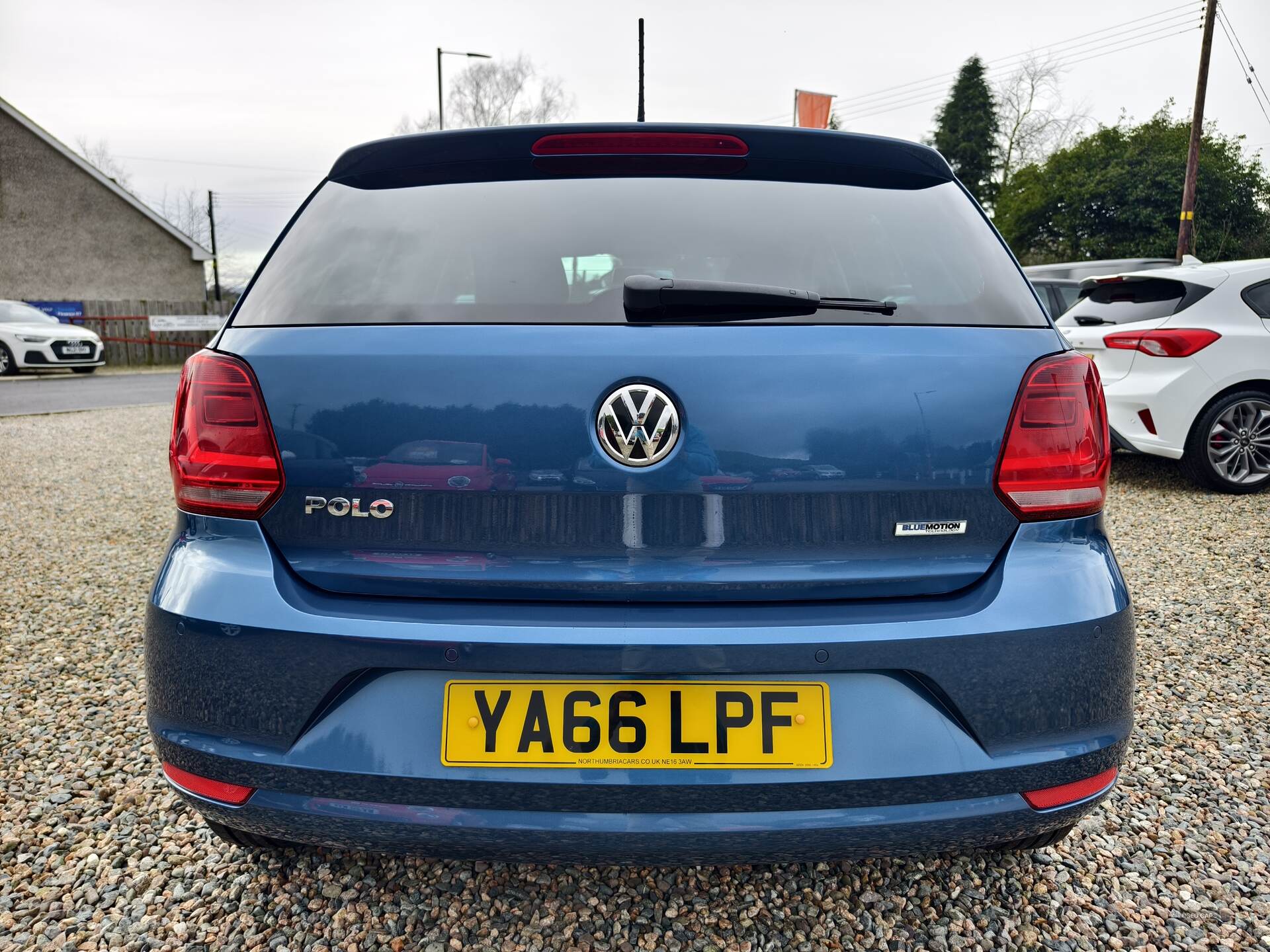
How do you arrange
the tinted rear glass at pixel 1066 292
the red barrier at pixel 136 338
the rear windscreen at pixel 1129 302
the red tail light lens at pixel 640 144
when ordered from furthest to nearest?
the red barrier at pixel 136 338 < the tinted rear glass at pixel 1066 292 < the rear windscreen at pixel 1129 302 < the red tail light lens at pixel 640 144

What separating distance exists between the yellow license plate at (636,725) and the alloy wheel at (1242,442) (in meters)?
5.85

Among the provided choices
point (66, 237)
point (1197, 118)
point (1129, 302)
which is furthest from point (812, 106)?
point (66, 237)

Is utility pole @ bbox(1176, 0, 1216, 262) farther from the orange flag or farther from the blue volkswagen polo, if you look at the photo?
the blue volkswagen polo

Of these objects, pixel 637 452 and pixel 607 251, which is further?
pixel 607 251

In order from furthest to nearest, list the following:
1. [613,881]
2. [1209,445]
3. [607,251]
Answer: [1209,445], [613,881], [607,251]

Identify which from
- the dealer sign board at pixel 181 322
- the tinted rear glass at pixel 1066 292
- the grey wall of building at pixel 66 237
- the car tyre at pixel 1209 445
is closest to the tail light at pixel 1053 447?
the car tyre at pixel 1209 445

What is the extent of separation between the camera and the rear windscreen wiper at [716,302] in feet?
4.66

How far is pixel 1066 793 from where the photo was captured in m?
1.43

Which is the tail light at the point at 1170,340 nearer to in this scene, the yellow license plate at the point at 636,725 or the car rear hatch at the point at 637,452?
the car rear hatch at the point at 637,452

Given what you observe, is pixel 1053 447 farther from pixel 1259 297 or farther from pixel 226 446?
pixel 1259 297

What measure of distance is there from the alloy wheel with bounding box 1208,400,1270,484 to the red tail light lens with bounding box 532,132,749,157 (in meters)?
5.60

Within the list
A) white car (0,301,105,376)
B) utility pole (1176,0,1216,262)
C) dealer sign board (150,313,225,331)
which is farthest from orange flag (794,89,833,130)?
dealer sign board (150,313,225,331)

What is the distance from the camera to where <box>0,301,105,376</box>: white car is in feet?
55.6

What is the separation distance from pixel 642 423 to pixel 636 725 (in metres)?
0.48
